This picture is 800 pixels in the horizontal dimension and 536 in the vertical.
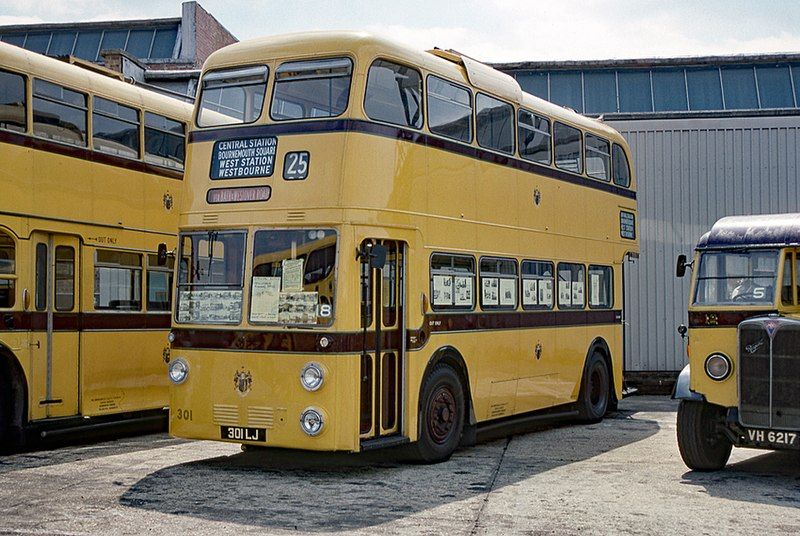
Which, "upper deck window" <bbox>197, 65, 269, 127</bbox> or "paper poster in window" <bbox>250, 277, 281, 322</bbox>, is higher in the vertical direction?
"upper deck window" <bbox>197, 65, 269, 127</bbox>

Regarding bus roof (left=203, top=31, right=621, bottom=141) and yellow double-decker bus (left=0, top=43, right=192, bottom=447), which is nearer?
bus roof (left=203, top=31, right=621, bottom=141)

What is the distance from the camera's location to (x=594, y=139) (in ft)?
55.7

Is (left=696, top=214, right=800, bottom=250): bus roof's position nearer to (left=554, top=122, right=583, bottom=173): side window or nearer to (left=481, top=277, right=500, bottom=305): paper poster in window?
(left=481, top=277, right=500, bottom=305): paper poster in window

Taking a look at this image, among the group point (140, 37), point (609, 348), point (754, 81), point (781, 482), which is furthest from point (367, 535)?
point (140, 37)

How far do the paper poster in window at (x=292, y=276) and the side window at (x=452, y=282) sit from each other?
189 cm

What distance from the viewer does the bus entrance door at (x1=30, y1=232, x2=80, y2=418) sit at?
12.7 meters

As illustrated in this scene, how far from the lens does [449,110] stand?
12.6m

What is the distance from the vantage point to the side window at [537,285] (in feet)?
47.5

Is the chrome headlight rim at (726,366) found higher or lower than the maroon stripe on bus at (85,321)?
lower

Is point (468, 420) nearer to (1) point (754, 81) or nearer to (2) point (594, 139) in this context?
(2) point (594, 139)

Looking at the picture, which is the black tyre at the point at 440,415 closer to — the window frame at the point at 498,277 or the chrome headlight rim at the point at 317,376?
the window frame at the point at 498,277

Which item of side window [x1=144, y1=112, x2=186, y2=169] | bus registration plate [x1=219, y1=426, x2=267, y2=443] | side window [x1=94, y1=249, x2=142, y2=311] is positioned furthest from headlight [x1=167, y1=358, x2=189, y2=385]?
side window [x1=144, y1=112, x2=186, y2=169]

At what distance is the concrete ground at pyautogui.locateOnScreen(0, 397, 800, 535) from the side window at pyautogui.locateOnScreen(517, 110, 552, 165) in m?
3.83

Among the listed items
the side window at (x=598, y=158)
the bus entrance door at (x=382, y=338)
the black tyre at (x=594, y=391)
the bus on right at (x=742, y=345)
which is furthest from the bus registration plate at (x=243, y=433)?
the side window at (x=598, y=158)
